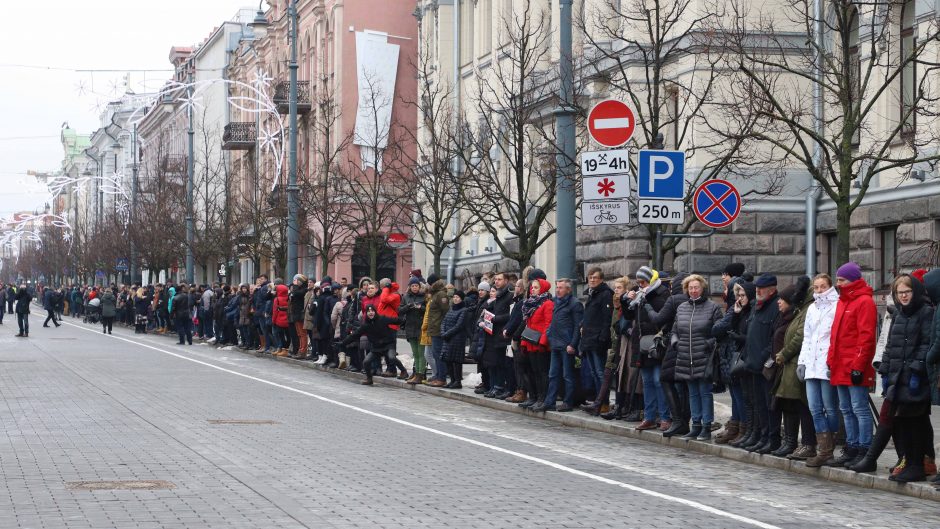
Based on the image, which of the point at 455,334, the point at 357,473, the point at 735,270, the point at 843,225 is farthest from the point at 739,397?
the point at 455,334

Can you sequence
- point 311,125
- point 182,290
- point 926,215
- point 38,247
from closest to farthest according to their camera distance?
point 926,215 < point 182,290 < point 311,125 < point 38,247

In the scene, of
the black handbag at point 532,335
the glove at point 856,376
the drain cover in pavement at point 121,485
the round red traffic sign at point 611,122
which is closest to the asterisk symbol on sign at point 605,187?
the round red traffic sign at point 611,122

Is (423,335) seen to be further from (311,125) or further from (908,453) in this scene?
(311,125)

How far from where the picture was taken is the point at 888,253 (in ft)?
83.1

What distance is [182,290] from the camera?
47.2 metres

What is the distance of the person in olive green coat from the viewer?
14820mm

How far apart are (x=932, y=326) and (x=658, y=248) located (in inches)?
231

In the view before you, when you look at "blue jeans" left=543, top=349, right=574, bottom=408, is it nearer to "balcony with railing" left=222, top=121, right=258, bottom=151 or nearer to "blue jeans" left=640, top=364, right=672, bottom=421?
"blue jeans" left=640, top=364, right=672, bottom=421

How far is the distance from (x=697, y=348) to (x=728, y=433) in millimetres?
941

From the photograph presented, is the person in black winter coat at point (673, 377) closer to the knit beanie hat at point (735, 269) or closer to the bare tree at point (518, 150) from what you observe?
the knit beanie hat at point (735, 269)

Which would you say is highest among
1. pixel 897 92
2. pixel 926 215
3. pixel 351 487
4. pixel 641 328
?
pixel 897 92

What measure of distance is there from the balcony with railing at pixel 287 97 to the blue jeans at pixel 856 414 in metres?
46.1

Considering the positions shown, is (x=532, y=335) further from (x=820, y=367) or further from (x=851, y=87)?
(x=820, y=367)

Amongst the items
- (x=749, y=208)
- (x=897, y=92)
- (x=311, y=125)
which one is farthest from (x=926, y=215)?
(x=311, y=125)
